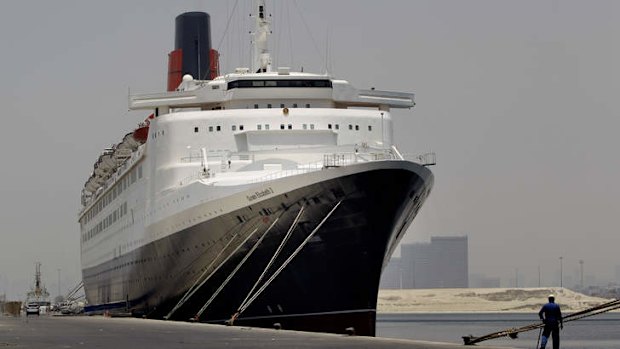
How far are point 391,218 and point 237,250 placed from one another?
215 inches

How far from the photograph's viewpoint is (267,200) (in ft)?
133

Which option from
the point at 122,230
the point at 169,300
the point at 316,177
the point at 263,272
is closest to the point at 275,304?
the point at 263,272

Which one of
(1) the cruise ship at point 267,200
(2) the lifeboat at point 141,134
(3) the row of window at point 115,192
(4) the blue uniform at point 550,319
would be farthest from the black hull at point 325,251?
(2) the lifeboat at point 141,134

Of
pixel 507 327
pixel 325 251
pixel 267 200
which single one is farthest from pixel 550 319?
pixel 507 327

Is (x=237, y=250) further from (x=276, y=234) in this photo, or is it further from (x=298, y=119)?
(x=298, y=119)

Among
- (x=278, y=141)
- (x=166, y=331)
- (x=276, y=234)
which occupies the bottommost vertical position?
(x=166, y=331)

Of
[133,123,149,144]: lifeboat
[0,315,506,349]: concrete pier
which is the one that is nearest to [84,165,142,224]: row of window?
[133,123,149,144]: lifeboat

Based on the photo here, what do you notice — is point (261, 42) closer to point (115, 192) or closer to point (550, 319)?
point (115, 192)

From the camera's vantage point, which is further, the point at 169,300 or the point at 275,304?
the point at 169,300

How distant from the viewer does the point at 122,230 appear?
196 feet

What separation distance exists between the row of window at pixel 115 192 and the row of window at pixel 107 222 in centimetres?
81

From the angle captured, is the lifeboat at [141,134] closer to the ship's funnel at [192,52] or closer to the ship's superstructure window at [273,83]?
the ship's superstructure window at [273,83]

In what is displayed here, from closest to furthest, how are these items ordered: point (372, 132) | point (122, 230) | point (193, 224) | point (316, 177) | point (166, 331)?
point (166, 331), point (316, 177), point (193, 224), point (372, 132), point (122, 230)

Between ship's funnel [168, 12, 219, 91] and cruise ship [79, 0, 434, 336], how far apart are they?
18255 millimetres
